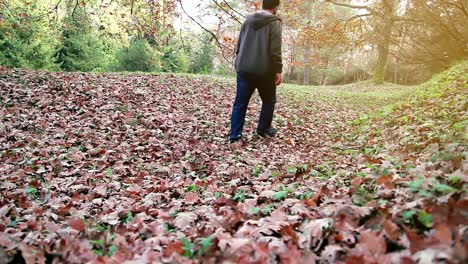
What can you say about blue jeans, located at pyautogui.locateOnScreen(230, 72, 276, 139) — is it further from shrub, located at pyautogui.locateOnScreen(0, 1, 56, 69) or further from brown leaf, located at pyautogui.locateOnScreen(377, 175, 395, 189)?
shrub, located at pyautogui.locateOnScreen(0, 1, 56, 69)

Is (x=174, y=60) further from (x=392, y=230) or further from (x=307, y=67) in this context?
(x=392, y=230)

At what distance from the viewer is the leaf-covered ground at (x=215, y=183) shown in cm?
179

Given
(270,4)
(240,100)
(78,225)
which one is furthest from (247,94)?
(78,225)

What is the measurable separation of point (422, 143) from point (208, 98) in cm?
592

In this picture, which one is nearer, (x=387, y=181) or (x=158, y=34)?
(x=387, y=181)

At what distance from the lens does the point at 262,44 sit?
5066mm

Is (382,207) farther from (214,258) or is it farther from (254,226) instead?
(214,258)

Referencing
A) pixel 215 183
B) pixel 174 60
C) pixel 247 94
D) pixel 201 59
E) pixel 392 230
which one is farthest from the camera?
pixel 201 59

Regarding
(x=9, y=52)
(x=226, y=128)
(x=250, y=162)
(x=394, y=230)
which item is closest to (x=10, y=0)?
(x=9, y=52)

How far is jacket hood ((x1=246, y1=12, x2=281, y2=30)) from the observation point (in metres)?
5.05

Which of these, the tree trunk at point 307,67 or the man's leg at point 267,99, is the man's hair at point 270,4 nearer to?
the man's leg at point 267,99

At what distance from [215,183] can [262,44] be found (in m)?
2.28

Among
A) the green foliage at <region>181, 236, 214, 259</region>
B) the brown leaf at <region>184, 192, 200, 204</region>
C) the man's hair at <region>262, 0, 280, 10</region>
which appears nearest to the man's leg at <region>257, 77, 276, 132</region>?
the man's hair at <region>262, 0, 280, 10</region>

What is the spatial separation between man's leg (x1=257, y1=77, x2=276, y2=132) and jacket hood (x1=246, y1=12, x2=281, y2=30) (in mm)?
776
